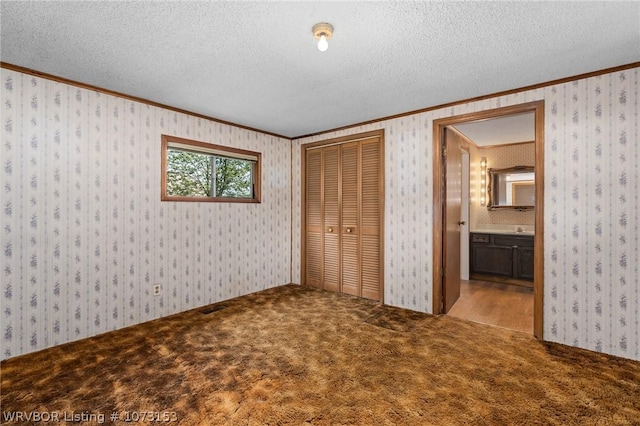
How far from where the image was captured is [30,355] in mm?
2467

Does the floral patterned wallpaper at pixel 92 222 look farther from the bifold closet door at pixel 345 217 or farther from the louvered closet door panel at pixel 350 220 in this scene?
the louvered closet door panel at pixel 350 220

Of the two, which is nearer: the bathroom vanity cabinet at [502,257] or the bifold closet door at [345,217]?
the bifold closet door at [345,217]

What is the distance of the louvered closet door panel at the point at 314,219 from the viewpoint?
4617mm

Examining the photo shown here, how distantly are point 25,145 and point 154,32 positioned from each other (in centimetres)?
156

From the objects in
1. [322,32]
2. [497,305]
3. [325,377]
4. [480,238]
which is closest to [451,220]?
[497,305]

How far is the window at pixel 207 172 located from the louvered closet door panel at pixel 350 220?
4.07 ft

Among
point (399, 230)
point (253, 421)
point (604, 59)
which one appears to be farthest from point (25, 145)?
point (604, 59)

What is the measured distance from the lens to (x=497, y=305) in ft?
12.5

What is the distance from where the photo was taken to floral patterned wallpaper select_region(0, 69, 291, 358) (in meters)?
2.48

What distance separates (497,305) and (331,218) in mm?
2382

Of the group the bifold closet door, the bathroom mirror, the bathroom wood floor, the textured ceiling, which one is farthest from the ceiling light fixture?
the bathroom mirror

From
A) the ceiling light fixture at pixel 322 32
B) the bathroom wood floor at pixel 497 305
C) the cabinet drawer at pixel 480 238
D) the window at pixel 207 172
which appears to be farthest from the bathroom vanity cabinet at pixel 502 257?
the ceiling light fixture at pixel 322 32

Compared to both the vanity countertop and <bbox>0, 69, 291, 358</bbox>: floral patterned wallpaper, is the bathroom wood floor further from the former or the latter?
<bbox>0, 69, 291, 358</bbox>: floral patterned wallpaper

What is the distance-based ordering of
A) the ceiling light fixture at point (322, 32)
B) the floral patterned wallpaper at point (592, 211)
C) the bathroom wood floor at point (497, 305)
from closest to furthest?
the ceiling light fixture at point (322, 32)
the floral patterned wallpaper at point (592, 211)
the bathroom wood floor at point (497, 305)
